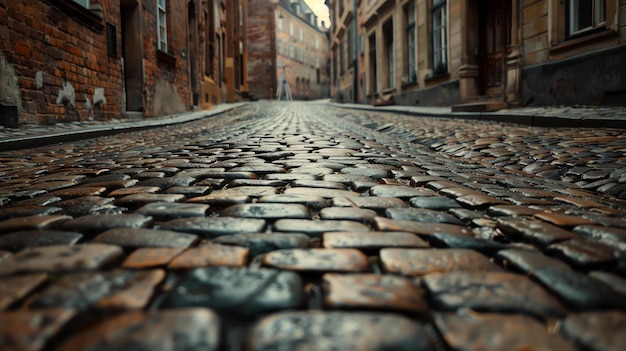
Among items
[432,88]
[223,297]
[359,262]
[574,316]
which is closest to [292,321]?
[223,297]

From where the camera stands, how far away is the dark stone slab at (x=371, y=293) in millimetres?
945

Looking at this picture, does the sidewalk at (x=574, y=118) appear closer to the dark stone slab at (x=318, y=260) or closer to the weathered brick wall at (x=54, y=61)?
the dark stone slab at (x=318, y=260)

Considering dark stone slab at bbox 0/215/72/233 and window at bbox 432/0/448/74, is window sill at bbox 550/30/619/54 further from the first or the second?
dark stone slab at bbox 0/215/72/233

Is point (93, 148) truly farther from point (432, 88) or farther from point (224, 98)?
point (224, 98)

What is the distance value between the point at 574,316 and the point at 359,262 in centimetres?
50

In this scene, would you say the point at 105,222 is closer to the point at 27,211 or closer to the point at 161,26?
the point at 27,211

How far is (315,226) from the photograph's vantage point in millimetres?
1605

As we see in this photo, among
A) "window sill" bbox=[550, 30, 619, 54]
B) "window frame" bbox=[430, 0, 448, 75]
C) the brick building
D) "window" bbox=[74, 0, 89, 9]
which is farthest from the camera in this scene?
"window frame" bbox=[430, 0, 448, 75]

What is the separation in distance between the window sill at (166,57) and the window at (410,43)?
23.0 ft

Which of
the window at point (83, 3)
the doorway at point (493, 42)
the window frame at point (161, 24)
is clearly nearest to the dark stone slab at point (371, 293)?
the window at point (83, 3)

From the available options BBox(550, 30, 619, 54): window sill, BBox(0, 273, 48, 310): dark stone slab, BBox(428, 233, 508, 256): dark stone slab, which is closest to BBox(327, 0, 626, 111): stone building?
BBox(550, 30, 619, 54): window sill

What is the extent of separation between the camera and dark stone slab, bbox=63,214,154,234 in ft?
5.09

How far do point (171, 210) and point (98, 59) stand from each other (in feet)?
24.7

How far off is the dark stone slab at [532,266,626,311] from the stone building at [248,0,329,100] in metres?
38.7
